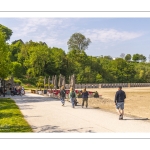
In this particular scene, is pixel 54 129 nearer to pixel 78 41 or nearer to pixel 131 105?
pixel 131 105

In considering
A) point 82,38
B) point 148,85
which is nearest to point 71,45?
point 82,38

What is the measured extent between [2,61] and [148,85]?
47.3 m

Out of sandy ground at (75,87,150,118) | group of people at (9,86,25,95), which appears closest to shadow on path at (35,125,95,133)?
sandy ground at (75,87,150,118)

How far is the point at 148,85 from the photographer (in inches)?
2643

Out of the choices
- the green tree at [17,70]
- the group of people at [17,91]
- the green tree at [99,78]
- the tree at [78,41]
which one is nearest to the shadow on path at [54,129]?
the group of people at [17,91]

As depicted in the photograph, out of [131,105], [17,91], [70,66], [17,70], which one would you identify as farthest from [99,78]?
[131,105]

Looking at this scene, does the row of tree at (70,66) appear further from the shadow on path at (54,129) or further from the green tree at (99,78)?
the shadow on path at (54,129)

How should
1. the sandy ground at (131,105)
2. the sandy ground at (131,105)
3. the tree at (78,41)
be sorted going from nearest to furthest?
the sandy ground at (131,105)
the sandy ground at (131,105)
the tree at (78,41)

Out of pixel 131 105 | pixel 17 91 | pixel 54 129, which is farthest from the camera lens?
pixel 17 91

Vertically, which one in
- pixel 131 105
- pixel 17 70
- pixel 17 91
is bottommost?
pixel 131 105

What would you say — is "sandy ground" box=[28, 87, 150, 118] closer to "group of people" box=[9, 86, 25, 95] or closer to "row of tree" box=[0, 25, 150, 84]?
"group of people" box=[9, 86, 25, 95]
